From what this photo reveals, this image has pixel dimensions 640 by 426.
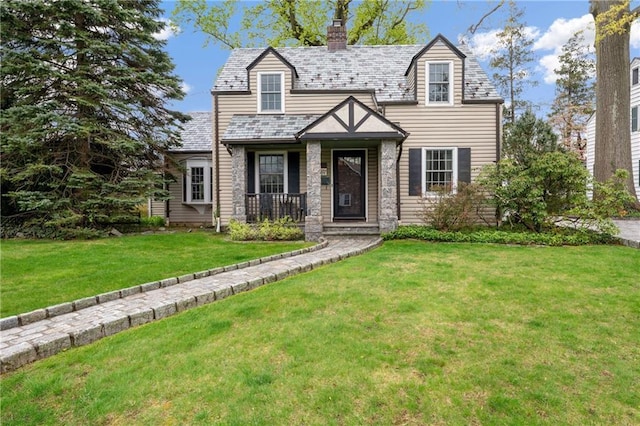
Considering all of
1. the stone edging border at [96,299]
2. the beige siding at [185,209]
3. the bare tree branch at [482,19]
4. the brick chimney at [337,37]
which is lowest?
the stone edging border at [96,299]

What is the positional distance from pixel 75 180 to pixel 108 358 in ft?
31.4

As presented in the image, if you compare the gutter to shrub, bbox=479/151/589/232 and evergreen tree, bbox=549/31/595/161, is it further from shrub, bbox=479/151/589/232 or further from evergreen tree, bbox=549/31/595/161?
evergreen tree, bbox=549/31/595/161

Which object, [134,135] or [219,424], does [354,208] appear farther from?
[219,424]

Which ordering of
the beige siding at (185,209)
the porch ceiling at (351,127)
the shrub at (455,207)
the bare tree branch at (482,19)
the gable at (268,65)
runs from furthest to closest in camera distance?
the beige siding at (185,209) → the bare tree branch at (482,19) → the gable at (268,65) → the porch ceiling at (351,127) → the shrub at (455,207)

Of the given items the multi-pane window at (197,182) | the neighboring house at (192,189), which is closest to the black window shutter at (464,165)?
the neighboring house at (192,189)

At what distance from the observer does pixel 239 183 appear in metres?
11.0

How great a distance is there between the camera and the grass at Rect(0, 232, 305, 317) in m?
5.27

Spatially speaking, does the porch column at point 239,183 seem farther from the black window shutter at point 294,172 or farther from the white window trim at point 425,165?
the white window trim at point 425,165

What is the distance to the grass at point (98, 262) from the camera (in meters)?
5.27

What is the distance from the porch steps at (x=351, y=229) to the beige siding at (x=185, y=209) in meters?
6.63

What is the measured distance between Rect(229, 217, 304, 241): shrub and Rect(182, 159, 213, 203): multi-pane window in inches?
197

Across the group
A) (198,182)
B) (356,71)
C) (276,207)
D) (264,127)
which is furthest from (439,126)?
(198,182)

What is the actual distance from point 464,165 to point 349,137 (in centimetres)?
430

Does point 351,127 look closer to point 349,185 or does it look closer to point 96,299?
point 349,185
